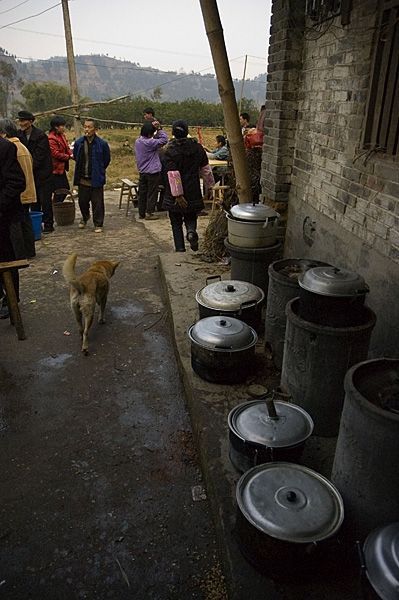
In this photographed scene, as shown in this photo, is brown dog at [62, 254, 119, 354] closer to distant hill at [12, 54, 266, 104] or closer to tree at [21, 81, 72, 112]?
tree at [21, 81, 72, 112]

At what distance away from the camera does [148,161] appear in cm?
949

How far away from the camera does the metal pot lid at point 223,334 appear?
11.1 feet

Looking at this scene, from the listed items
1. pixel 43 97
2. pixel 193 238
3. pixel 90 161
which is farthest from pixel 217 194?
pixel 43 97

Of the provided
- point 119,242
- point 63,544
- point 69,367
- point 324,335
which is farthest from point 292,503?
point 119,242

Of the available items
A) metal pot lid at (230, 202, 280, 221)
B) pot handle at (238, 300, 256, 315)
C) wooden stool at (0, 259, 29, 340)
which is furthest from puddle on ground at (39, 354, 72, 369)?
metal pot lid at (230, 202, 280, 221)

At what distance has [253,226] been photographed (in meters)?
4.29

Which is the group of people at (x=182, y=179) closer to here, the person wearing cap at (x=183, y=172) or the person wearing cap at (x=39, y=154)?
the person wearing cap at (x=183, y=172)

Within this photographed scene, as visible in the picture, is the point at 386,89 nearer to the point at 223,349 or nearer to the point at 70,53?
the point at 223,349

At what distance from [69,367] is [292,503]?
10.0 ft

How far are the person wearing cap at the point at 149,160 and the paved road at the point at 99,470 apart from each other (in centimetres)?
520

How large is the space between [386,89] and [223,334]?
89.3 inches

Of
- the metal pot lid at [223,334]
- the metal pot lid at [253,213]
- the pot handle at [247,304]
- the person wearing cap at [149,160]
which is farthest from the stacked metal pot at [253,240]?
the person wearing cap at [149,160]

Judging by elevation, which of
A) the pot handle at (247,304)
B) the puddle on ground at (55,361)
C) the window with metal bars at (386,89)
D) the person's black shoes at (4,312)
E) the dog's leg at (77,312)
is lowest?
the puddle on ground at (55,361)

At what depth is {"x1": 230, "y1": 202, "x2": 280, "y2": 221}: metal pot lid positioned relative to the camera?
4258mm
